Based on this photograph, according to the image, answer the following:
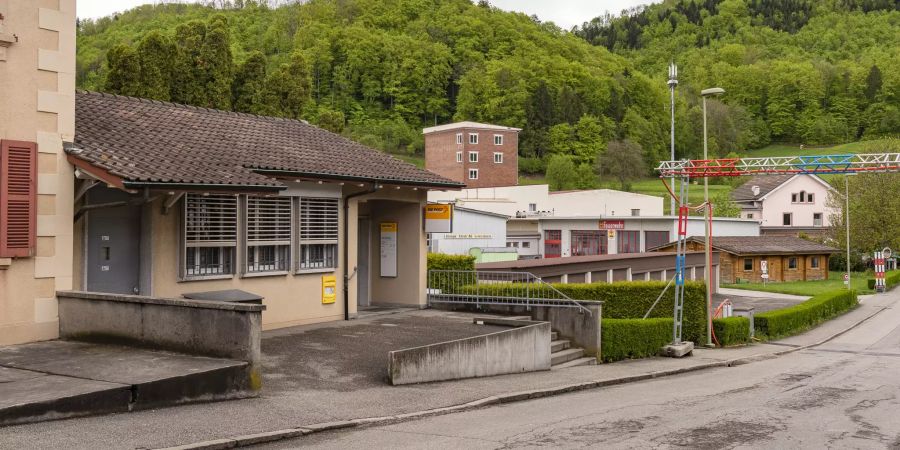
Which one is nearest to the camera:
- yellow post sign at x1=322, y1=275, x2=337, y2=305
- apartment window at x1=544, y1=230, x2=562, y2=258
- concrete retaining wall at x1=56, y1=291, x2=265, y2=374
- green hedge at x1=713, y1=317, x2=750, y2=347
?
concrete retaining wall at x1=56, y1=291, x2=265, y2=374

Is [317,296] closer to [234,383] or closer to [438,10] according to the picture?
[234,383]

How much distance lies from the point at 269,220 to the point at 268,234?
0.96 feet

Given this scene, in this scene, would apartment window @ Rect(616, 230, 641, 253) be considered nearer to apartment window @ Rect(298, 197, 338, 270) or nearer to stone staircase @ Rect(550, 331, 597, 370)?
stone staircase @ Rect(550, 331, 597, 370)

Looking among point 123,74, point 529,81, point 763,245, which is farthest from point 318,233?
point 529,81

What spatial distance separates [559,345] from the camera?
18.3 m

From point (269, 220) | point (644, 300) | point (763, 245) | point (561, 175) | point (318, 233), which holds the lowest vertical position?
point (644, 300)

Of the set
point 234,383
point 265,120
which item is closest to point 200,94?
point 265,120

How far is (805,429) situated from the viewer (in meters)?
11.1

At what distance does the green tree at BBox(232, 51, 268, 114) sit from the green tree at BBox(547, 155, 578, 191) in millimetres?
63143

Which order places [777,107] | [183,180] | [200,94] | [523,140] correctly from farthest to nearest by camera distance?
[777,107] < [523,140] < [200,94] < [183,180]

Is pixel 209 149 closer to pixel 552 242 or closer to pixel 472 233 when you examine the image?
pixel 472 233

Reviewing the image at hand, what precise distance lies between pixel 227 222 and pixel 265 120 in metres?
5.85

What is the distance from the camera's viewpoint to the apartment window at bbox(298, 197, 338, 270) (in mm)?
17359

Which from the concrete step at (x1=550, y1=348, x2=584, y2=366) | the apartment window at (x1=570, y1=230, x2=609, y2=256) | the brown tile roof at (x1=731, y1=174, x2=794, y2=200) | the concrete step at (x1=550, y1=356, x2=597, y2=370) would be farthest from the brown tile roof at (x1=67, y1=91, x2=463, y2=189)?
the brown tile roof at (x1=731, y1=174, x2=794, y2=200)
